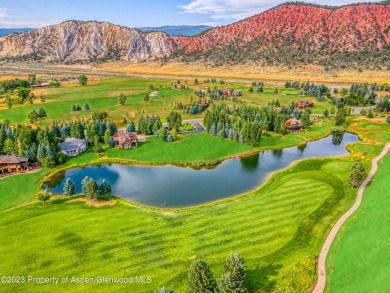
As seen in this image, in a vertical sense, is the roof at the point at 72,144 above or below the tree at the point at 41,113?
below

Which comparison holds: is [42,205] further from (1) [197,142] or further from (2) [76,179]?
(1) [197,142]

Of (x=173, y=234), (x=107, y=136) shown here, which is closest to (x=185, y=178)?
(x=173, y=234)

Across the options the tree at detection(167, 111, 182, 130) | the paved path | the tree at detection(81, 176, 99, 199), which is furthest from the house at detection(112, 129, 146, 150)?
the paved path

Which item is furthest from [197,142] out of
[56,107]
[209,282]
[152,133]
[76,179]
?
[56,107]

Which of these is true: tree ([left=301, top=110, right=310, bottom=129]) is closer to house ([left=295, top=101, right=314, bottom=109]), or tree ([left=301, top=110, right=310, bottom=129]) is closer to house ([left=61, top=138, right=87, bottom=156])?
house ([left=295, top=101, right=314, bottom=109])

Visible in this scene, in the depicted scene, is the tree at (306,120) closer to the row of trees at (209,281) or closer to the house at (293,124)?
the house at (293,124)

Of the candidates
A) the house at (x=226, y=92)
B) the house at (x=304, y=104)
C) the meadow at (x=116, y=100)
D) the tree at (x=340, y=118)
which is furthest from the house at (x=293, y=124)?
the house at (x=226, y=92)
